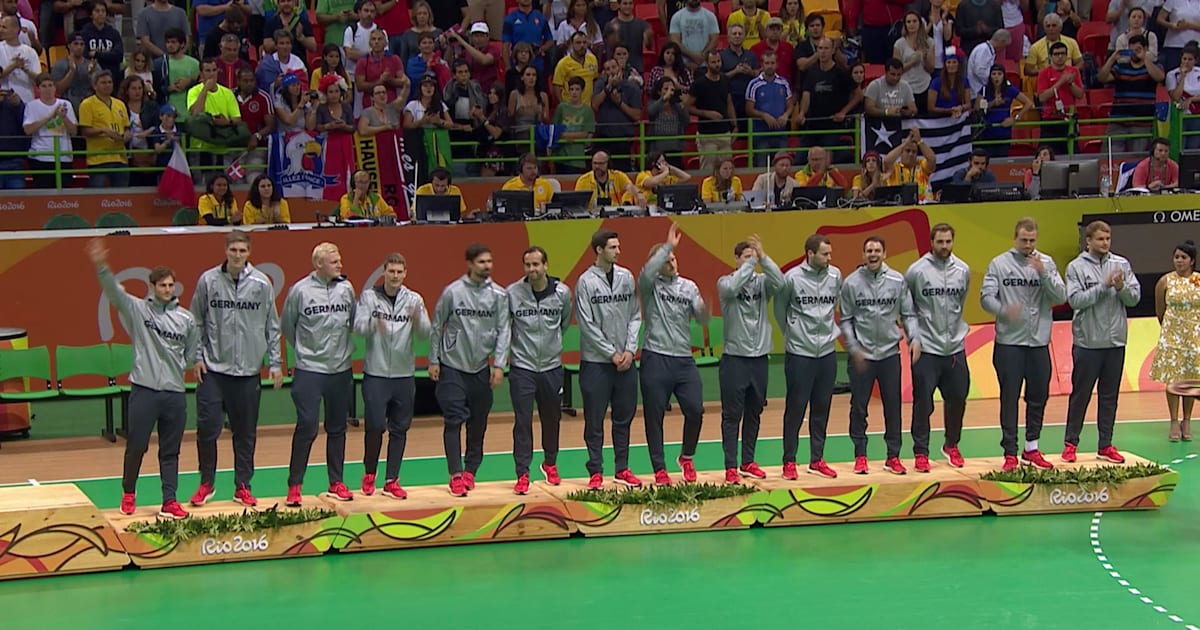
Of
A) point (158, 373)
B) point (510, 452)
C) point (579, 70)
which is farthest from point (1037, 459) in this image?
point (579, 70)

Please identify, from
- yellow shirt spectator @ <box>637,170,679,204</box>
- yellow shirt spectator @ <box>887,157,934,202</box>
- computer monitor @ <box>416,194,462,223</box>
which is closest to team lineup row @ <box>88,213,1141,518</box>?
computer monitor @ <box>416,194,462,223</box>

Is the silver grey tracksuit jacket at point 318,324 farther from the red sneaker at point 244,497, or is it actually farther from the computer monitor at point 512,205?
the computer monitor at point 512,205

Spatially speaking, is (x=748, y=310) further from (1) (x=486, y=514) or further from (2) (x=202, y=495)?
(2) (x=202, y=495)

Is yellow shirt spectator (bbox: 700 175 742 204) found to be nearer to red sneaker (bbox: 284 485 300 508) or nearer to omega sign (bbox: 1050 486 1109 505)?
omega sign (bbox: 1050 486 1109 505)

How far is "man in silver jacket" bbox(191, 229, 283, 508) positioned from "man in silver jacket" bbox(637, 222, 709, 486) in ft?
10.1

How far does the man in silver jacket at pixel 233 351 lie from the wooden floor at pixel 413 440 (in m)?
2.92

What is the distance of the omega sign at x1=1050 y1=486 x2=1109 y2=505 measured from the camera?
14008 mm

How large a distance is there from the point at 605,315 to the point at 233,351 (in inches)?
121

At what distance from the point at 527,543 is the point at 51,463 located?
19.0 feet

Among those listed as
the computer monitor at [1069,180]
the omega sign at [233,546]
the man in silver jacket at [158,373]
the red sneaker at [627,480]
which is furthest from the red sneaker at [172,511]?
the computer monitor at [1069,180]

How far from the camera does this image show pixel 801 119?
75.2 ft

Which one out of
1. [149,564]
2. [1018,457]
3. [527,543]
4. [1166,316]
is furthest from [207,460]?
[1166,316]

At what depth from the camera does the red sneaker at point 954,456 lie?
47.3 ft

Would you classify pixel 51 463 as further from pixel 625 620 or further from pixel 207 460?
pixel 625 620
